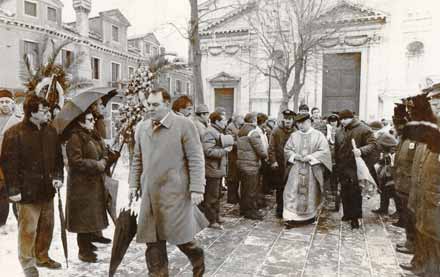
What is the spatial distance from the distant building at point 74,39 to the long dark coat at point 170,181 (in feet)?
8.31

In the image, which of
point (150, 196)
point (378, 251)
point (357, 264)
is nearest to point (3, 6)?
point (150, 196)

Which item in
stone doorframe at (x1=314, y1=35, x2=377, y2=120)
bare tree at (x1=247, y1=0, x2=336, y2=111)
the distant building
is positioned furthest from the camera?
stone doorframe at (x1=314, y1=35, x2=377, y2=120)

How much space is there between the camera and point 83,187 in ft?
13.0

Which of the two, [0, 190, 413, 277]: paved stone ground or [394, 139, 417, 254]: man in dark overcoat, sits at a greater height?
[394, 139, 417, 254]: man in dark overcoat

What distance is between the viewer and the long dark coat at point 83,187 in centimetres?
387

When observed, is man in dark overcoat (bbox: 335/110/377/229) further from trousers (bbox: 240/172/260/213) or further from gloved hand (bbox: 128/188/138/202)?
gloved hand (bbox: 128/188/138/202)

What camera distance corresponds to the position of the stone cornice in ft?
15.2

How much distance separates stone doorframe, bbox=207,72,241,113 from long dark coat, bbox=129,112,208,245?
21046 mm

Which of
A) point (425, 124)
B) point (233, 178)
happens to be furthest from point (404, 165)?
point (233, 178)

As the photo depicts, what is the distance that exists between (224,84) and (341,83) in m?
8.09

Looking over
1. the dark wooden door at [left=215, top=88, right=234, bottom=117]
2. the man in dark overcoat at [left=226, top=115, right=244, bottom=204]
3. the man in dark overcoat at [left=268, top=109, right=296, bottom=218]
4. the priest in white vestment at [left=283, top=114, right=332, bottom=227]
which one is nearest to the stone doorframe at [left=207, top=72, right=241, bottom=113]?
the dark wooden door at [left=215, top=88, right=234, bottom=117]

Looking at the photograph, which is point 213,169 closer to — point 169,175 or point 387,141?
point 169,175

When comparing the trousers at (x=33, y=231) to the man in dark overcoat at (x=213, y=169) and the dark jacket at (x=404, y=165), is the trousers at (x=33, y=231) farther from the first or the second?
the dark jacket at (x=404, y=165)

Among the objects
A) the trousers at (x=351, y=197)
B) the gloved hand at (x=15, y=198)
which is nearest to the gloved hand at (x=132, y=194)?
the gloved hand at (x=15, y=198)
